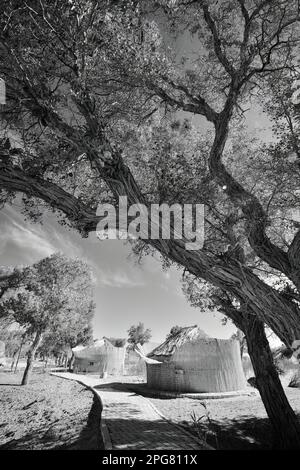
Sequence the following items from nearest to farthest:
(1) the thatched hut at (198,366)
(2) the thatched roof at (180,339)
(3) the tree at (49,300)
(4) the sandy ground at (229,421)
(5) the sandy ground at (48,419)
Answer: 1. (4) the sandy ground at (229,421)
2. (5) the sandy ground at (48,419)
3. (1) the thatched hut at (198,366)
4. (2) the thatched roof at (180,339)
5. (3) the tree at (49,300)

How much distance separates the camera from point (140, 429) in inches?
380

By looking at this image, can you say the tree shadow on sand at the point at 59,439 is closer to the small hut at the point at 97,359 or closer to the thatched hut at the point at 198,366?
the thatched hut at the point at 198,366

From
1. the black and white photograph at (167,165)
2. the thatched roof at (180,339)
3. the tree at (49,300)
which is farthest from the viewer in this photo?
the tree at (49,300)

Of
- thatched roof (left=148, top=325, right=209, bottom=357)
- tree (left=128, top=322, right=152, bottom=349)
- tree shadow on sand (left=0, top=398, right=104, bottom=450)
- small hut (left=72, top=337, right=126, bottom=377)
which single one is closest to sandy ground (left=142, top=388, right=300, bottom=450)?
tree shadow on sand (left=0, top=398, right=104, bottom=450)

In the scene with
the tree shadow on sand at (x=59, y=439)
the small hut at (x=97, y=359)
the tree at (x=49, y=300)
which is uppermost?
the tree at (x=49, y=300)

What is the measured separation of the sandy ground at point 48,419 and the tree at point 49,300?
5.13 meters

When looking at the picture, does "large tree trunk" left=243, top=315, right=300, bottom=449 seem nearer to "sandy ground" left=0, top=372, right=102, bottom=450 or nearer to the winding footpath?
the winding footpath

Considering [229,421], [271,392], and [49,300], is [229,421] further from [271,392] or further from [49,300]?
[49,300]

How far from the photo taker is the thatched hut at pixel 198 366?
21.9 meters

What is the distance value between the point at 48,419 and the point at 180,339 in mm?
13606

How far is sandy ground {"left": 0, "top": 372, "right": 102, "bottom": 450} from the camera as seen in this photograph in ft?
32.1

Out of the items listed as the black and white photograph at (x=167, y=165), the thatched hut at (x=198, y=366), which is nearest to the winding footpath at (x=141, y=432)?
the black and white photograph at (x=167, y=165)

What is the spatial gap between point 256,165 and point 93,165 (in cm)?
506

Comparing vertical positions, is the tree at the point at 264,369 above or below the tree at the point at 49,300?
below
